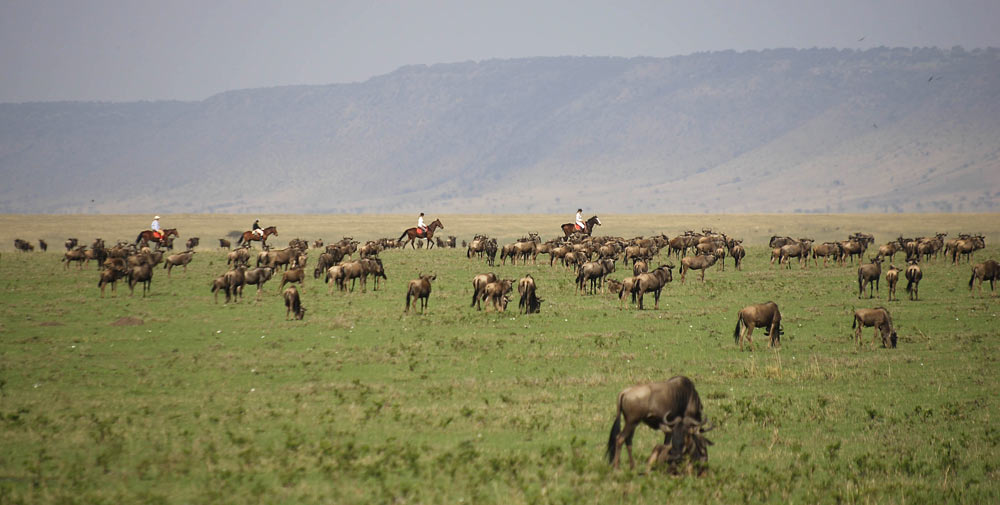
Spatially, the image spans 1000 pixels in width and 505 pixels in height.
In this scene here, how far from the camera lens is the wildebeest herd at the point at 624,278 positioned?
13.3 meters

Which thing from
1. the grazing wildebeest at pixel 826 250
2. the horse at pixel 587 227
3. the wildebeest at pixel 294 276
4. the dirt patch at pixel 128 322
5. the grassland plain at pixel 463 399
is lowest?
the grassland plain at pixel 463 399

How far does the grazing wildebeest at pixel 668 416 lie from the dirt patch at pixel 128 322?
18.8 meters

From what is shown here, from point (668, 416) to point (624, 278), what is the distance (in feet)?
81.9

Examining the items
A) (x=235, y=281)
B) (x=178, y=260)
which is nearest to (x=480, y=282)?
(x=235, y=281)

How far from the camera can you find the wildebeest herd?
43.6 ft

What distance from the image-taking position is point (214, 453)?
46.1 ft

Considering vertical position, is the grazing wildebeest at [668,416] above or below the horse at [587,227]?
below

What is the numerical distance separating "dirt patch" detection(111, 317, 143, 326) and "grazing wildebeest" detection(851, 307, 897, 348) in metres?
19.9

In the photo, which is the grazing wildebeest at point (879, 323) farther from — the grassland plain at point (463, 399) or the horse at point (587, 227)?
the horse at point (587, 227)

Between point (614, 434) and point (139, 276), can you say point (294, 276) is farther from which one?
point (614, 434)

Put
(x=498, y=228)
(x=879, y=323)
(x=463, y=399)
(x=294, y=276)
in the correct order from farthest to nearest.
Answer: (x=498, y=228) → (x=294, y=276) → (x=879, y=323) → (x=463, y=399)

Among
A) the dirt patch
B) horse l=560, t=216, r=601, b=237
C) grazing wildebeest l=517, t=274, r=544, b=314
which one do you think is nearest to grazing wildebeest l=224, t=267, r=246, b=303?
the dirt patch

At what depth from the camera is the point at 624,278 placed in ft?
125

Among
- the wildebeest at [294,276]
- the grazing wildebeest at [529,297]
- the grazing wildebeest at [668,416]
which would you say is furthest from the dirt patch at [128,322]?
the grazing wildebeest at [668,416]
